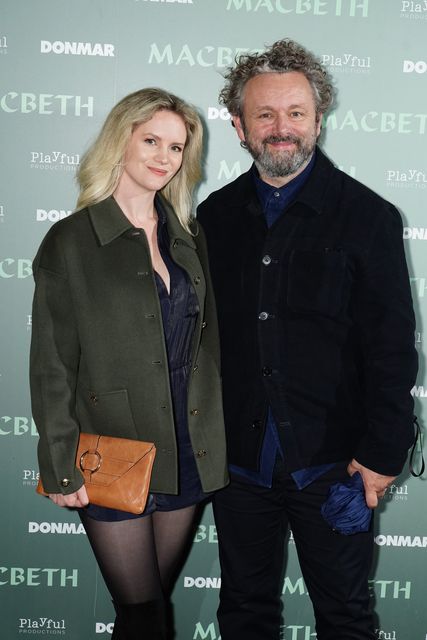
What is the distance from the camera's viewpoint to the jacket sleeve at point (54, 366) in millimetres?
1958

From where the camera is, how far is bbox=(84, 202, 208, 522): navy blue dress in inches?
80.9

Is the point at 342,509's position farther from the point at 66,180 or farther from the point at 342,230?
the point at 66,180

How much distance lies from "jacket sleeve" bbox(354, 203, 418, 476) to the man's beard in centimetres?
29

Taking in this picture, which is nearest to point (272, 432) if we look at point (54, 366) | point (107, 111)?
point (54, 366)

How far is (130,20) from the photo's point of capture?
2.74 metres

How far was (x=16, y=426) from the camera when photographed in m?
2.91

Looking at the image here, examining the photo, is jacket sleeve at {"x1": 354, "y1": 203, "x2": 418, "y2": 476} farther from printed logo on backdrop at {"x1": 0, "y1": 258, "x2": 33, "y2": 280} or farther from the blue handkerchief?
printed logo on backdrop at {"x1": 0, "y1": 258, "x2": 33, "y2": 280}

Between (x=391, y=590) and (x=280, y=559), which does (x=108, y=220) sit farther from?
(x=391, y=590)

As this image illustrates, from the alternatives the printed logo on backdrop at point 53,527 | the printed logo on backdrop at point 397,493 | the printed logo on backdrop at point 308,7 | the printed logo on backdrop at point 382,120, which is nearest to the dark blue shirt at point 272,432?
the printed logo on backdrop at point 382,120

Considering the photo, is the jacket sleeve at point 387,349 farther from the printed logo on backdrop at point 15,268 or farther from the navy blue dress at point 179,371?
the printed logo on backdrop at point 15,268

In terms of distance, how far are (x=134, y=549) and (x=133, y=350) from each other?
570 millimetres

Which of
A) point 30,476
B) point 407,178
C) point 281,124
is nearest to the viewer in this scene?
point 281,124

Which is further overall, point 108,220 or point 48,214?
point 48,214

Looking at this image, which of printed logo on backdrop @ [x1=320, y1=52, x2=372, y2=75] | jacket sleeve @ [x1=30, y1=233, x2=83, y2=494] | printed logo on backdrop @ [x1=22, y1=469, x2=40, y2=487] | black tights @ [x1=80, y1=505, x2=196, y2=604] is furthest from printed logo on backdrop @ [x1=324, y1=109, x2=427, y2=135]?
printed logo on backdrop @ [x1=22, y1=469, x2=40, y2=487]
